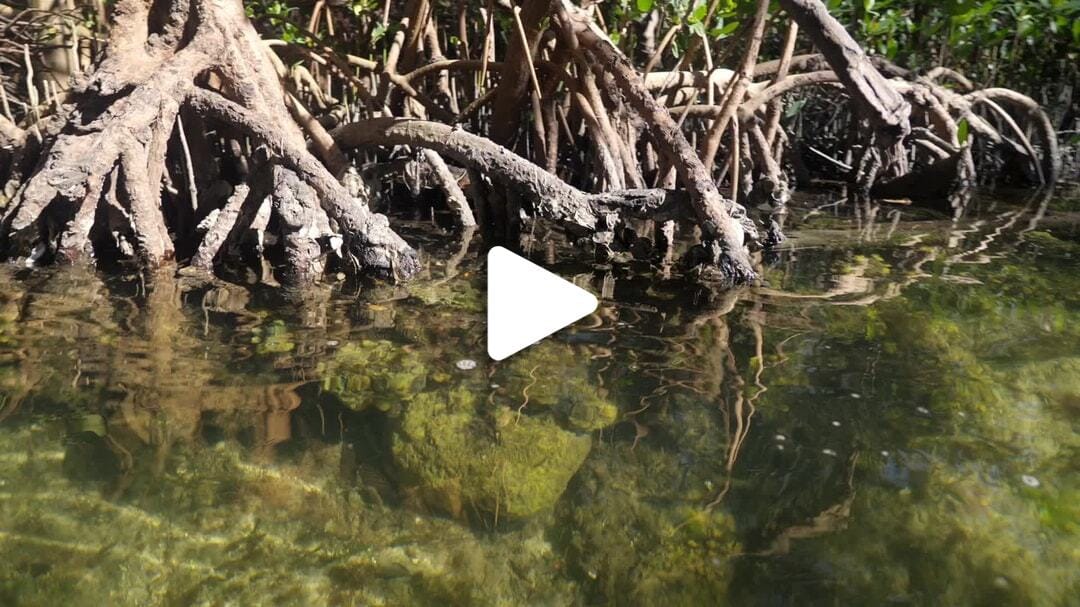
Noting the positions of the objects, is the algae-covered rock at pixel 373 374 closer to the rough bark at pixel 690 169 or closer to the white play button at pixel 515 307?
the white play button at pixel 515 307

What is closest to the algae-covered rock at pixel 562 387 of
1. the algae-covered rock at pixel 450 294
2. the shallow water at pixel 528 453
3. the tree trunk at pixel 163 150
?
the shallow water at pixel 528 453

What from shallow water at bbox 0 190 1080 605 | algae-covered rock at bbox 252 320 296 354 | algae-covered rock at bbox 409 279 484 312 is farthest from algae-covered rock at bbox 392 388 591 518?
algae-covered rock at bbox 409 279 484 312

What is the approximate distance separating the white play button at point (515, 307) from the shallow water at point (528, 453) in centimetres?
6

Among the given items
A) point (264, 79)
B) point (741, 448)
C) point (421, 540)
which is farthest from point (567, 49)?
point (421, 540)

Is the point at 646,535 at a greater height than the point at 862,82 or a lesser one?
lesser

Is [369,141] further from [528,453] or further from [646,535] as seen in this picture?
[646,535]

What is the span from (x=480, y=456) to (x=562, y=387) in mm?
449

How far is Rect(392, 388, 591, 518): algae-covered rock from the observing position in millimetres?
1990

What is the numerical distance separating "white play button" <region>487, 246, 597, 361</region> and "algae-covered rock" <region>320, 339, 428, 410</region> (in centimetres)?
25

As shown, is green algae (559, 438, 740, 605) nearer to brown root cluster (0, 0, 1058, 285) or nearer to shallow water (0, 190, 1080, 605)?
shallow water (0, 190, 1080, 605)

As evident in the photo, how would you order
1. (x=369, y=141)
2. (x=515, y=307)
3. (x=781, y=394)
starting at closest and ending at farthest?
1. (x=781, y=394)
2. (x=515, y=307)
3. (x=369, y=141)

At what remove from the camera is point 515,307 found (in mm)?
2822

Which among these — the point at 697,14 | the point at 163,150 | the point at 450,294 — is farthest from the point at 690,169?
the point at 163,150

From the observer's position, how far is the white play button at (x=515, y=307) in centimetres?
276
